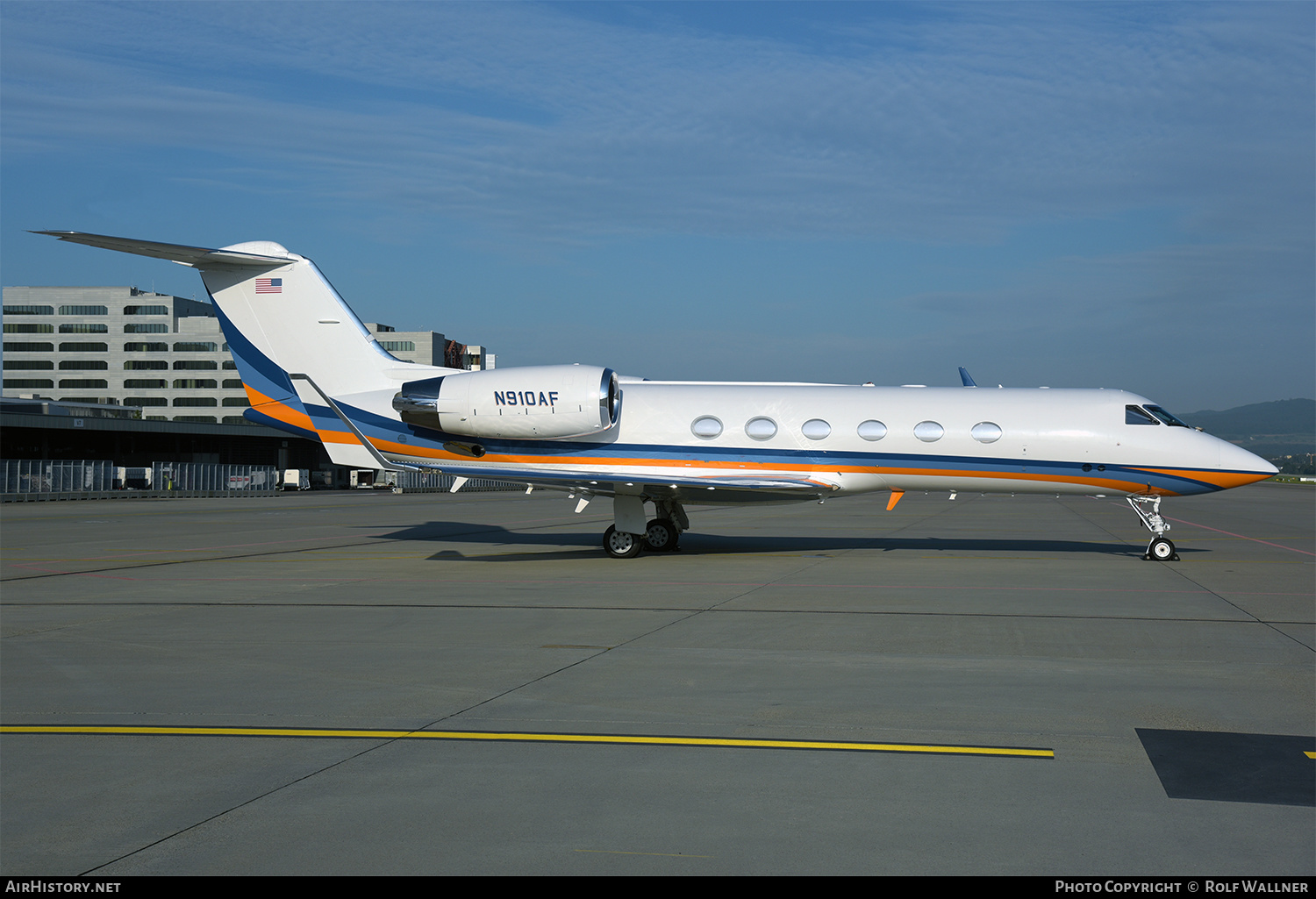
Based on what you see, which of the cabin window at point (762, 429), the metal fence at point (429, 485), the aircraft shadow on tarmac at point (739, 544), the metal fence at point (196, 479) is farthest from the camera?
the metal fence at point (429, 485)

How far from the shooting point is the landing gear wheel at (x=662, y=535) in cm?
2053

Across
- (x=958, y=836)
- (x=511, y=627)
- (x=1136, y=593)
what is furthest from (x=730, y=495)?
(x=958, y=836)

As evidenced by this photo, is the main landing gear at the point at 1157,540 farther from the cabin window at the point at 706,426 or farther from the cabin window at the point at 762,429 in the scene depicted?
the cabin window at the point at 706,426

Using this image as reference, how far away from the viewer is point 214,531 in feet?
90.3

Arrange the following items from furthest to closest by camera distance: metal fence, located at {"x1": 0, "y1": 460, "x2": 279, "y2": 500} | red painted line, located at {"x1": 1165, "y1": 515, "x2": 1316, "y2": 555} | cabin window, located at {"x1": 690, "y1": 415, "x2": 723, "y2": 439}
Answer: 1. metal fence, located at {"x1": 0, "y1": 460, "x2": 279, "y2": 500}
2. red painted line, located at {"x1": 1165, "y1": 515, "x2": 1316, "y2": 555}
3. cabin window, located at {"x1": 690, "y1": 415, "x2": 723, "y2": 439}

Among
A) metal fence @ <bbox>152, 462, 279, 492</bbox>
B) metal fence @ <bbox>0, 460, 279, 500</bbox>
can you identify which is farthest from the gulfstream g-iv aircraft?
metal fence @ <bbox>152, 462, 279, 492</bbox>

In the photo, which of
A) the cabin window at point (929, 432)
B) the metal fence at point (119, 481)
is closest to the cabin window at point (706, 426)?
the cabin window at point (929, 432)

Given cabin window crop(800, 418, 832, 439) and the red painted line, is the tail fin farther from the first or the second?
the red painted line

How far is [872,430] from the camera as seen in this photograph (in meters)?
19.0

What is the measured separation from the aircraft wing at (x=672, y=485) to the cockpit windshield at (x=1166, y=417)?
6.03 meters

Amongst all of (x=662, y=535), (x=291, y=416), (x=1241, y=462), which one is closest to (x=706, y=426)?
Result: (x=662, y=535)

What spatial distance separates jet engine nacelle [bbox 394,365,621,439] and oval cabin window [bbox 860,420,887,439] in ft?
15.4

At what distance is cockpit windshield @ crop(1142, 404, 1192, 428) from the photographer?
18.9 metres

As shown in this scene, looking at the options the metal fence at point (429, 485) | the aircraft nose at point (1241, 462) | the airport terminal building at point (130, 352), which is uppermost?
the airport terminal building at point (130, 352)
